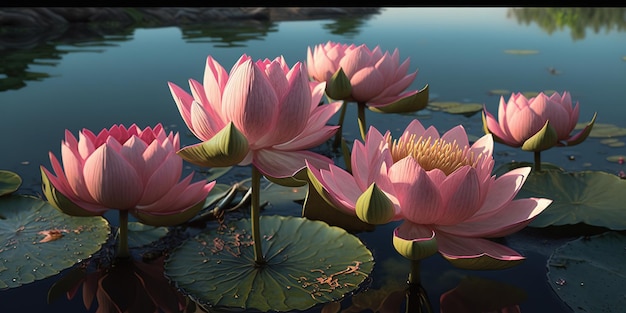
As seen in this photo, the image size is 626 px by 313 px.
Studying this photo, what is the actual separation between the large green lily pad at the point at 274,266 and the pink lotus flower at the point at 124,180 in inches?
3.9

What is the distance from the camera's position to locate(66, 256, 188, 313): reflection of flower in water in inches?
35.4

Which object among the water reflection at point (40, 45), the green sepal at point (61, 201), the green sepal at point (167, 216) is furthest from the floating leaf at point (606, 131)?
the water reflection at point (40, 45)

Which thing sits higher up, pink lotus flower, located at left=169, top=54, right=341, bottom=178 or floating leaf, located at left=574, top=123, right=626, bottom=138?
pink lotus flower, located at left=169, top=54, right=341, bottom=178

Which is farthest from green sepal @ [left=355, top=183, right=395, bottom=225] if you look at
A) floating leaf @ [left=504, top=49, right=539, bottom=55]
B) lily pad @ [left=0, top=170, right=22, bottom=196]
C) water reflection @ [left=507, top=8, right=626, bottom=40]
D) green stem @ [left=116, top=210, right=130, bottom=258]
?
water reflection @ [left=507, top=8, right=626, bottom=40]

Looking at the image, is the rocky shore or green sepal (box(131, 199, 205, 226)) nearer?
green sepal (box(131, 199, 205, 226))

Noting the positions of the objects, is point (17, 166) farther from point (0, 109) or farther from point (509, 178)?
point (509, 178)

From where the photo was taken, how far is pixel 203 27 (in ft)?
18.2

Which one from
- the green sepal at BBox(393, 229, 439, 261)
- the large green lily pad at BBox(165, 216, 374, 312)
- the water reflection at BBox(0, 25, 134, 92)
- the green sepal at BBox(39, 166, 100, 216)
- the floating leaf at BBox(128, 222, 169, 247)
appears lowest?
the water reflection at BBox(0, 25, 134, 92)

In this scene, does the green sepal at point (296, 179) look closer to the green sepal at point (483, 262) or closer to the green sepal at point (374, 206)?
the green sepal at point (374, 206)

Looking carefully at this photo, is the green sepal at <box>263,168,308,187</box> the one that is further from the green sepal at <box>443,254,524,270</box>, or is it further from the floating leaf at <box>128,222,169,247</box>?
the floating leaf at <box>128,222,169,247</box>

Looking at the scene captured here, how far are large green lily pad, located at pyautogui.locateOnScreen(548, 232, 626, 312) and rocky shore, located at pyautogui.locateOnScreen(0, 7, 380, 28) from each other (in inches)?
184

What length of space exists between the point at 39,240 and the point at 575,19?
19.4 feet

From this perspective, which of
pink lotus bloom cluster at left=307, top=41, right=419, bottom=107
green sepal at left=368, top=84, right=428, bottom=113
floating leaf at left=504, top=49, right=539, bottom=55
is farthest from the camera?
floating leaf at left=504, top=49, right=539, bottom=55

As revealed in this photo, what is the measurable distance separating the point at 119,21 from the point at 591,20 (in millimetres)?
4728
